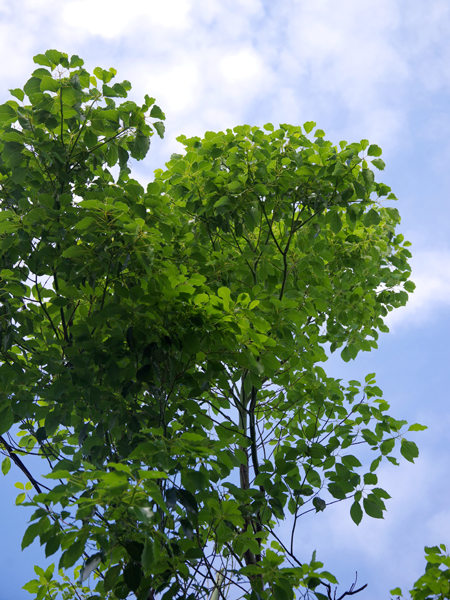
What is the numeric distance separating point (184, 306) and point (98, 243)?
57cm

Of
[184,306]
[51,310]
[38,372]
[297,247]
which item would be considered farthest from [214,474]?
[297,247]

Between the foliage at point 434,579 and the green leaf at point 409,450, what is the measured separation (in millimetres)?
863

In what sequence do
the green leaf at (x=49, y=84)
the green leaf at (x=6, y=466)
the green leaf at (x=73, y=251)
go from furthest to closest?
the green leaf at (x=6, y=466) → the green leaf at (x=49, y=84) → the green leaf at (x=73, y=251)

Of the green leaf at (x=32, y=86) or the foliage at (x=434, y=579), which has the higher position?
the green leaf at (x=32, y=86)

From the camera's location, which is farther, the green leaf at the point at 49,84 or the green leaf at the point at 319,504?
the green leaf at the point at 319,504

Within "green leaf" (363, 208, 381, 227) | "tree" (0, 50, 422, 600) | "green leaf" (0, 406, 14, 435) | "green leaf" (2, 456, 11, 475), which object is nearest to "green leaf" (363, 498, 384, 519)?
"tree" (0, 50, 422, 600)

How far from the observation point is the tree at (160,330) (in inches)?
93.3

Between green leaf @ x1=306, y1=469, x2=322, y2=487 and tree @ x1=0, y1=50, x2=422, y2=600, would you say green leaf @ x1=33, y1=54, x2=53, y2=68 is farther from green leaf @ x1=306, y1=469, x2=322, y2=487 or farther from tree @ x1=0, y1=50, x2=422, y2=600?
green leaf @ x1=306, y1=469, x2=322, y2=487

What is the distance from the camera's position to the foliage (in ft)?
6.99

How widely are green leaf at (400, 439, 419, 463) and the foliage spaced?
86 cm

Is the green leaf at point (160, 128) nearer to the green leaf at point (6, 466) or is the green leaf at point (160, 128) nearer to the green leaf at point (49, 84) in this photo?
the green leaf at point (49, 84)

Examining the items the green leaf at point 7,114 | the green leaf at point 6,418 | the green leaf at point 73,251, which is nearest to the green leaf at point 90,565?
the green leaf at point 6,418

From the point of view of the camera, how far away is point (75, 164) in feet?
10.4

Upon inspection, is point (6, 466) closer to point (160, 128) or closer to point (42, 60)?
point (160, 128)
